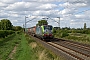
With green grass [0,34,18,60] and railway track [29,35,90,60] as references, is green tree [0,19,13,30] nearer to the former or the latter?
green grass [0,34,18,60]

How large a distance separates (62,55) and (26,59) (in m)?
4.12

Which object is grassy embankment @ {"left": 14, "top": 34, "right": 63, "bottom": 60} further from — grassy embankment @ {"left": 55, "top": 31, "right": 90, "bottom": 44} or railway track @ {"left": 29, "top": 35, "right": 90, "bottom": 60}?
grassy embankment @ {"left": 55, "top": 31, "right": 90, "bottom": 44}

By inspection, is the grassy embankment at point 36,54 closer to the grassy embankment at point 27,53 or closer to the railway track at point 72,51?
the grassy embankment at point 27,53

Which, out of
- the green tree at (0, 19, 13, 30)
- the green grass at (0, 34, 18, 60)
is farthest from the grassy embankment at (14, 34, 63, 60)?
the green tree at (0, 19, 13, 30)

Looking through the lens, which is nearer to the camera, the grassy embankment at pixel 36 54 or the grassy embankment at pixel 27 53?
the grassy embankment at pixel 36 54

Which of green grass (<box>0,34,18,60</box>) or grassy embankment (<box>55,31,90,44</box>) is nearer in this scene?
green grass (<box>0,34,18,60</box>)

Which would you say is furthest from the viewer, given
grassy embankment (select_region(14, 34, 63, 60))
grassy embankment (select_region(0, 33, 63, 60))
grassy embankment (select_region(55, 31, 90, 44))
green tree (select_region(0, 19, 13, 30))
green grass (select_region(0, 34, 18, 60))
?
green tree (select_region(0, 19, 13, 30))

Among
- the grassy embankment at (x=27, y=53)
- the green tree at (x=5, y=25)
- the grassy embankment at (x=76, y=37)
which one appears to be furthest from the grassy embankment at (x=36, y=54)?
the green tree at (x=5, y=25)

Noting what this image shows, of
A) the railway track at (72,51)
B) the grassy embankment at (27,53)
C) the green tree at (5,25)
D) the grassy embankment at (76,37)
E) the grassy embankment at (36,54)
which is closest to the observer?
the railway track at (72,51)

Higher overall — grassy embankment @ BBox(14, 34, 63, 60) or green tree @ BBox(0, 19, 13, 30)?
grassy embankment @ BBox(14, 34, 63, 60)

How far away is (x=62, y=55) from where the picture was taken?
50.6 ft

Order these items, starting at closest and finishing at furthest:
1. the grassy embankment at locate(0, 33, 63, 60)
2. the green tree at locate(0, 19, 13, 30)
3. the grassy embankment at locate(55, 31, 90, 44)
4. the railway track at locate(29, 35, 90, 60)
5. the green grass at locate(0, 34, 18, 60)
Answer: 1. the railway track at locate(29, 35, 90, 60)
2. the grassy embankment at locate(0, 33, 63, 60)
3. the green grass at locate(0, 34, 18, 60)
4. the grassy embankment at locate(55, 31, 90, 44)
5. the green tree at locate(0, 19, 13, 30)

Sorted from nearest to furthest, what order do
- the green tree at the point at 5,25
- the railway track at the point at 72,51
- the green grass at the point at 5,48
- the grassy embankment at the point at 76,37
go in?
1. the railway track at the point at 72,51
2. the green grass at the point at 5,48
3. the grassy embankment at the point at 76,37
4. the green tree at the point at 5,25

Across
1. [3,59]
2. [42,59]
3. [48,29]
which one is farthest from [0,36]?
[42,59]
